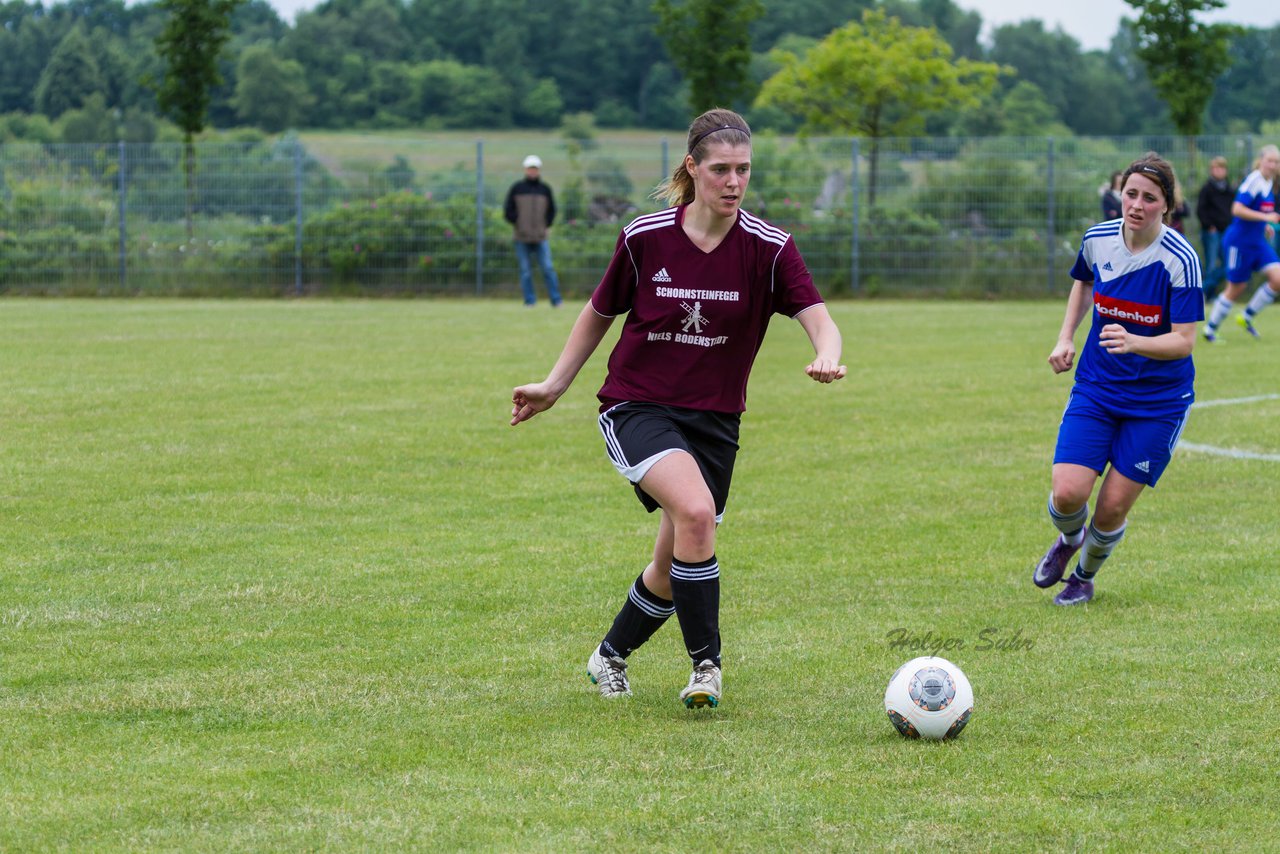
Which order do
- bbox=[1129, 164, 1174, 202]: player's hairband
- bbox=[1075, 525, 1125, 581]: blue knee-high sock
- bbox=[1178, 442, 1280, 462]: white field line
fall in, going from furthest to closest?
bbox=[1178, 442, 1280, 462]: white field line, bbox=[1075, 525, 1125, 581]: blue knee-high sock, bbox=[1129, 164, 1174, 202]: player's hairband

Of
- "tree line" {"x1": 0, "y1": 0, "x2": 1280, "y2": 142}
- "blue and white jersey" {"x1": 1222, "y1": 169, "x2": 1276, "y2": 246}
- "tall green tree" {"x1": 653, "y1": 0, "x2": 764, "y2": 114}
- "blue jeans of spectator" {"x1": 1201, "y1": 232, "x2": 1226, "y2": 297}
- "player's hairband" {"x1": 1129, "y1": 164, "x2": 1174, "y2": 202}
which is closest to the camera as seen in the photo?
"player's hairband" {"x1": 1129, "y1": 164, "x2": 1174, "y2": 202}

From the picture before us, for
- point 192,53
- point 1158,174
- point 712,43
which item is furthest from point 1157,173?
point 192,53

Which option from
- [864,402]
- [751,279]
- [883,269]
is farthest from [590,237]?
[751,279]

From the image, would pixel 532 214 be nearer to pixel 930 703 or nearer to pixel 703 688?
pixel 703 688

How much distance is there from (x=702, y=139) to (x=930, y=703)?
1.90 m

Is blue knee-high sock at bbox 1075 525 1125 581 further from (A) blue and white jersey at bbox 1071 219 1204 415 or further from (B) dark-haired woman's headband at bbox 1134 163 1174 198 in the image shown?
(B) dark-haired woman's headband at bbox 1134 163 1174 198

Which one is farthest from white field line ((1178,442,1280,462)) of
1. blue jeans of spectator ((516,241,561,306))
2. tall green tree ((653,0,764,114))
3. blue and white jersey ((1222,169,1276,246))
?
tall green tree ((653,0,764,114))

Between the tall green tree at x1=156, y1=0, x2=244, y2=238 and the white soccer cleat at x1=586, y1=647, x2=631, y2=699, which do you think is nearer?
the white soccer cleat at x1=586, y1=647, x2=631, y2=699

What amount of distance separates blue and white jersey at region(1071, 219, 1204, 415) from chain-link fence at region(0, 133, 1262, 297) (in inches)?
782

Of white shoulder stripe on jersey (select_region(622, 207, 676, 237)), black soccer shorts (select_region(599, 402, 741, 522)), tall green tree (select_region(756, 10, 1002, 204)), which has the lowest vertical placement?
black soccer shorts (select_region(599, 402, 741, 522))

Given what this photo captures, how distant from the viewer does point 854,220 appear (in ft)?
87.0

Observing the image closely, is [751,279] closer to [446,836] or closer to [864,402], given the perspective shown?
[446,836]

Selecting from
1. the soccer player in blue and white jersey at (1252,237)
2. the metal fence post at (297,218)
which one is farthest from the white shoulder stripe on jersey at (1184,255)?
the metal fence post at (297,218)

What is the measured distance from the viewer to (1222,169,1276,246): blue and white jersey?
55.2 ft
